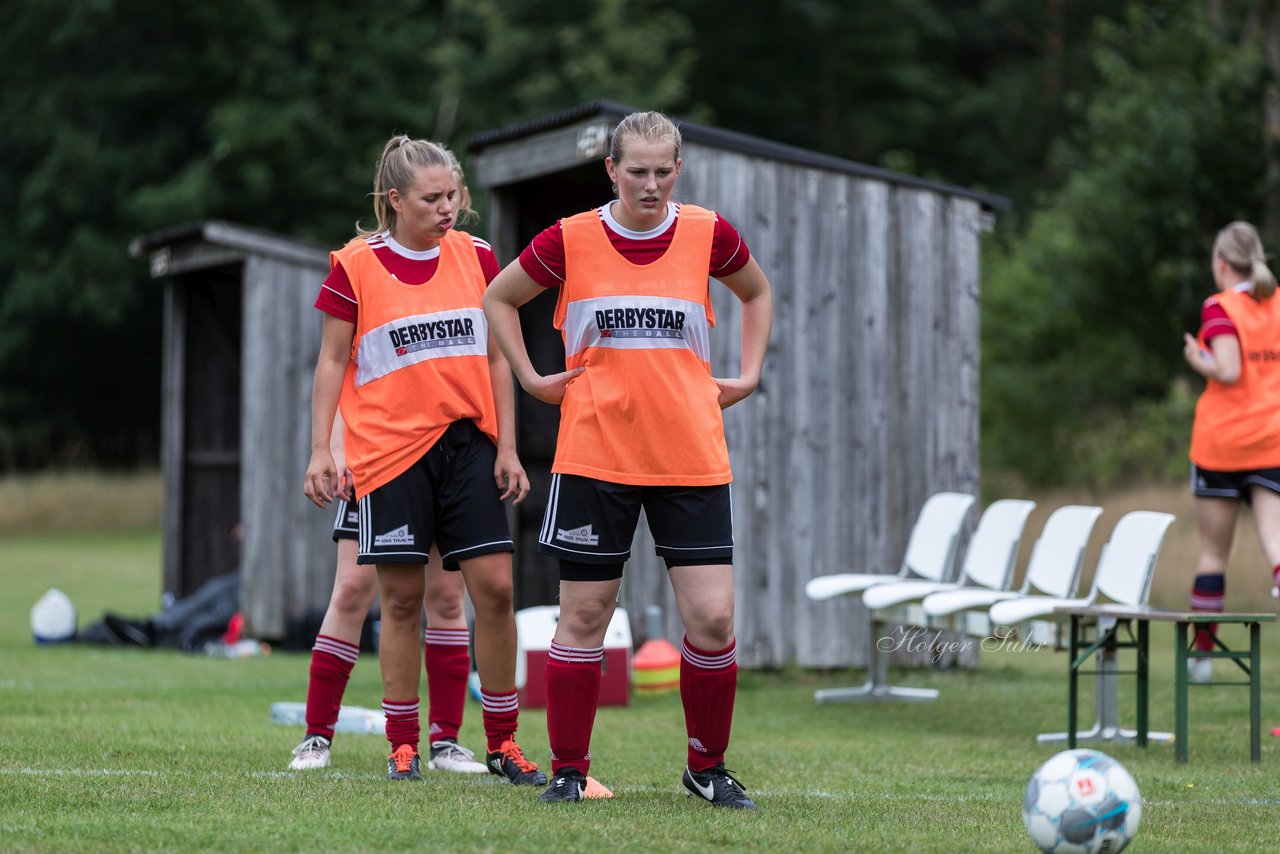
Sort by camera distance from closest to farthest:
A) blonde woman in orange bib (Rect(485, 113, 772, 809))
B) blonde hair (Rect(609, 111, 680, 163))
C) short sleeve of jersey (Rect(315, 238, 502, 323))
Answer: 1. blonde hair (Rect(609, 111, 680, 163))
2. blonde woman in orange bib (Rect(485, 113, 772, 809))
3. short sleeve of jersey (Rect(315, 238, 502, 323))

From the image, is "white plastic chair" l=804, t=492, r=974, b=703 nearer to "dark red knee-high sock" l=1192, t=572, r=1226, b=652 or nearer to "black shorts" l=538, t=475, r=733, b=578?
"dark red knee-high sock" l=1192, t=572, r=1226, b=652

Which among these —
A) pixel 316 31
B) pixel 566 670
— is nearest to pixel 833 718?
pixel 566 670

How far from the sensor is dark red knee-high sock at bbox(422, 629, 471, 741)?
573 centimetres

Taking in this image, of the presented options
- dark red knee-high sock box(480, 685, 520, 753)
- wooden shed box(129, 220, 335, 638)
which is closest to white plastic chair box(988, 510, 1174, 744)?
dark red knee-high sock box(480, 685, 520, 753)

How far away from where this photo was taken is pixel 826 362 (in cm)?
1009

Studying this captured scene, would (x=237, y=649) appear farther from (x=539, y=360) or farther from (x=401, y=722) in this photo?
(x=401, y=722)

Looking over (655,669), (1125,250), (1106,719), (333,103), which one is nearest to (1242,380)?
(1106,719)

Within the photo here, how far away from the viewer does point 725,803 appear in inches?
195

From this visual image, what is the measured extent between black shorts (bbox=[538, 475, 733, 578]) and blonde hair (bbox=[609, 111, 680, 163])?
0.95 m

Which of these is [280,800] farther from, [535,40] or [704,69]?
[704,69]

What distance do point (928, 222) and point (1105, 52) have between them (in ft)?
36.0

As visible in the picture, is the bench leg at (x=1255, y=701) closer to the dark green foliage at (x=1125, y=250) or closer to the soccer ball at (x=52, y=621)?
Answer: the soccer ball at (x=52, y=621)

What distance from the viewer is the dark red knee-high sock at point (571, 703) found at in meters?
5.03

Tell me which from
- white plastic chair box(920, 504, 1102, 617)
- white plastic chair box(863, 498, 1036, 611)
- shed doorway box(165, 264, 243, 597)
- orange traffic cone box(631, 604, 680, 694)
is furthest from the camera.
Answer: shed doorway box(165, 264, 243, 597)
